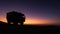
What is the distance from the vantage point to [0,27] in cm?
3562

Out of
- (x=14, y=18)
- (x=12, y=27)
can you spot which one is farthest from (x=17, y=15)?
(x=12, y=27)

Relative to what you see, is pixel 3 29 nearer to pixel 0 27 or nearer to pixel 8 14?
pixel 0 27

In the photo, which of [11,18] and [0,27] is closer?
[0,27]

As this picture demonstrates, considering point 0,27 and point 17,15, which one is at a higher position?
point 17,15

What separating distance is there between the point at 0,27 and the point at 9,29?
194cm

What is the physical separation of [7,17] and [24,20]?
4473 mm

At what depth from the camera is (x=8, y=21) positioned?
4359cm

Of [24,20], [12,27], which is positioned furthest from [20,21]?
[12,27]

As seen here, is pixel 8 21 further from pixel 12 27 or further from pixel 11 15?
pixel 12 27

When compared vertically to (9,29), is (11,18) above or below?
above

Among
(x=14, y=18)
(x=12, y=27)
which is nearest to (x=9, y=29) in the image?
(x=12, y=27)

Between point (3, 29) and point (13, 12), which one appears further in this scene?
point (13, 12)

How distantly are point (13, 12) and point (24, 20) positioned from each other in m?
3.56

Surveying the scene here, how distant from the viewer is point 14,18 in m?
43.4
